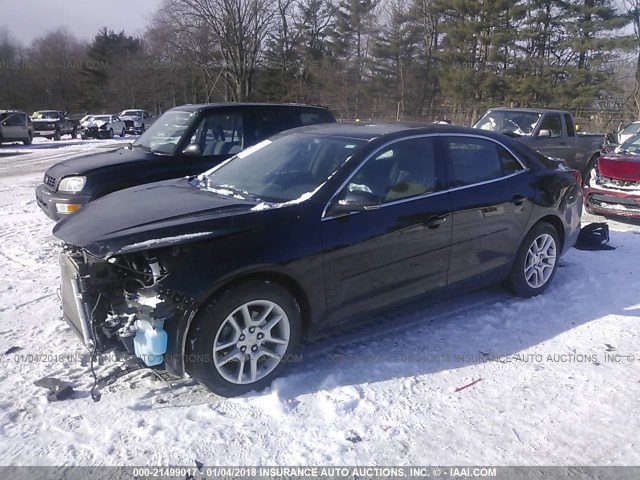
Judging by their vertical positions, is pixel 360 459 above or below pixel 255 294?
below

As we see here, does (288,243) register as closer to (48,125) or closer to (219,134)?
(219,134)

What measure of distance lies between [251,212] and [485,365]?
78.1 inches

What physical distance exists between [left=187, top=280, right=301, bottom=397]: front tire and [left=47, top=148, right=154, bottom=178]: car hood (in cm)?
387

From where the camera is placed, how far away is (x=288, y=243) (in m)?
3.36

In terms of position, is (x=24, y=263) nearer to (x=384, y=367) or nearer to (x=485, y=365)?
(x=384, y=367)

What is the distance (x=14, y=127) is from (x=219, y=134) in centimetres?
2354

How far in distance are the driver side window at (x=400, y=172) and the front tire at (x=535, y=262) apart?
50.5 inches

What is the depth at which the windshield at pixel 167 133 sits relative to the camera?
6.89 m

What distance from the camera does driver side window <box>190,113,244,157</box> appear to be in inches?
273

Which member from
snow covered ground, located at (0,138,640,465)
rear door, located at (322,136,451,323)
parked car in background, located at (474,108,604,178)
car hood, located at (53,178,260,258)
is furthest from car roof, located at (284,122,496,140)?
parked car in background, located at (474,108,604,178)

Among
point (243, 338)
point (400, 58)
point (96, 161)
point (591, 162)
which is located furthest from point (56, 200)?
point (400, 58)

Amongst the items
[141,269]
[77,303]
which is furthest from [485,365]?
[77,303]

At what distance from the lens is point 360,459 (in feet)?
9.14

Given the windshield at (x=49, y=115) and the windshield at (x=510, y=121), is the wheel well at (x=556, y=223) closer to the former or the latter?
the windshield at (x=510, y=121)
